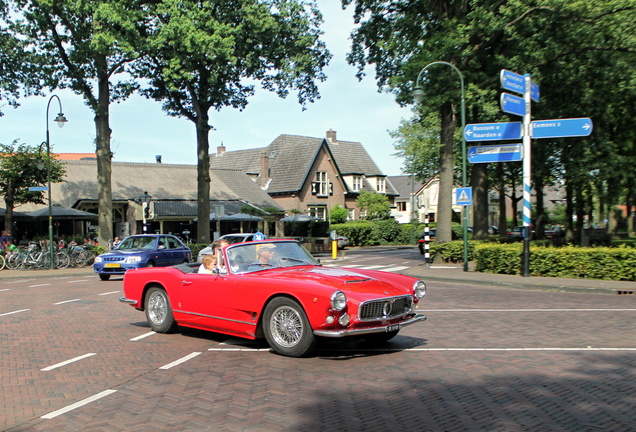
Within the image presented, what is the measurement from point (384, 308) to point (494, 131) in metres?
13.1

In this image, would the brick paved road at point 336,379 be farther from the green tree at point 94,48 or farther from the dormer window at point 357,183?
the dormer window at point 357,183

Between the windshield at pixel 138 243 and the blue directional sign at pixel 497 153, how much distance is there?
11.4 metres

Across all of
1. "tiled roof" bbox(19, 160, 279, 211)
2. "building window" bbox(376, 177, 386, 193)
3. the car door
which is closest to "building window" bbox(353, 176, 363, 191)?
"building window" bbox(376, 177, 386, 193)

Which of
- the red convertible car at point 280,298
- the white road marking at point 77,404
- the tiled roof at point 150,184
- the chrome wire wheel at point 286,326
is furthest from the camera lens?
the tiled roof at point 150,184

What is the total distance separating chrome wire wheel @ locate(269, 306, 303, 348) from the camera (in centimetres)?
705

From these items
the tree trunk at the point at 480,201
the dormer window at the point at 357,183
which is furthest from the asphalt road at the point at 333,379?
the dormer window at the point at 357,183

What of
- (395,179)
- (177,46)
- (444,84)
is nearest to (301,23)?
(177,46)

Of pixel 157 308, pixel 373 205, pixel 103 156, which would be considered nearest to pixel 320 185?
pixel 373 205

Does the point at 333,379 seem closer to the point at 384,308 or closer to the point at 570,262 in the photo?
the point at 384,308

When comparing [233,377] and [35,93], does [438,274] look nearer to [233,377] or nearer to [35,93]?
[233,377]

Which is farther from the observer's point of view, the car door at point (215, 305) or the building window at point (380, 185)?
the building window at point (380, 185)

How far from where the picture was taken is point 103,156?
2839 cm

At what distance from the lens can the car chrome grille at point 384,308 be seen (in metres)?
6.81

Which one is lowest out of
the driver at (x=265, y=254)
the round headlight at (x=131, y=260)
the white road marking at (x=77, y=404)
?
the white road marking at (x=77, y=404)
